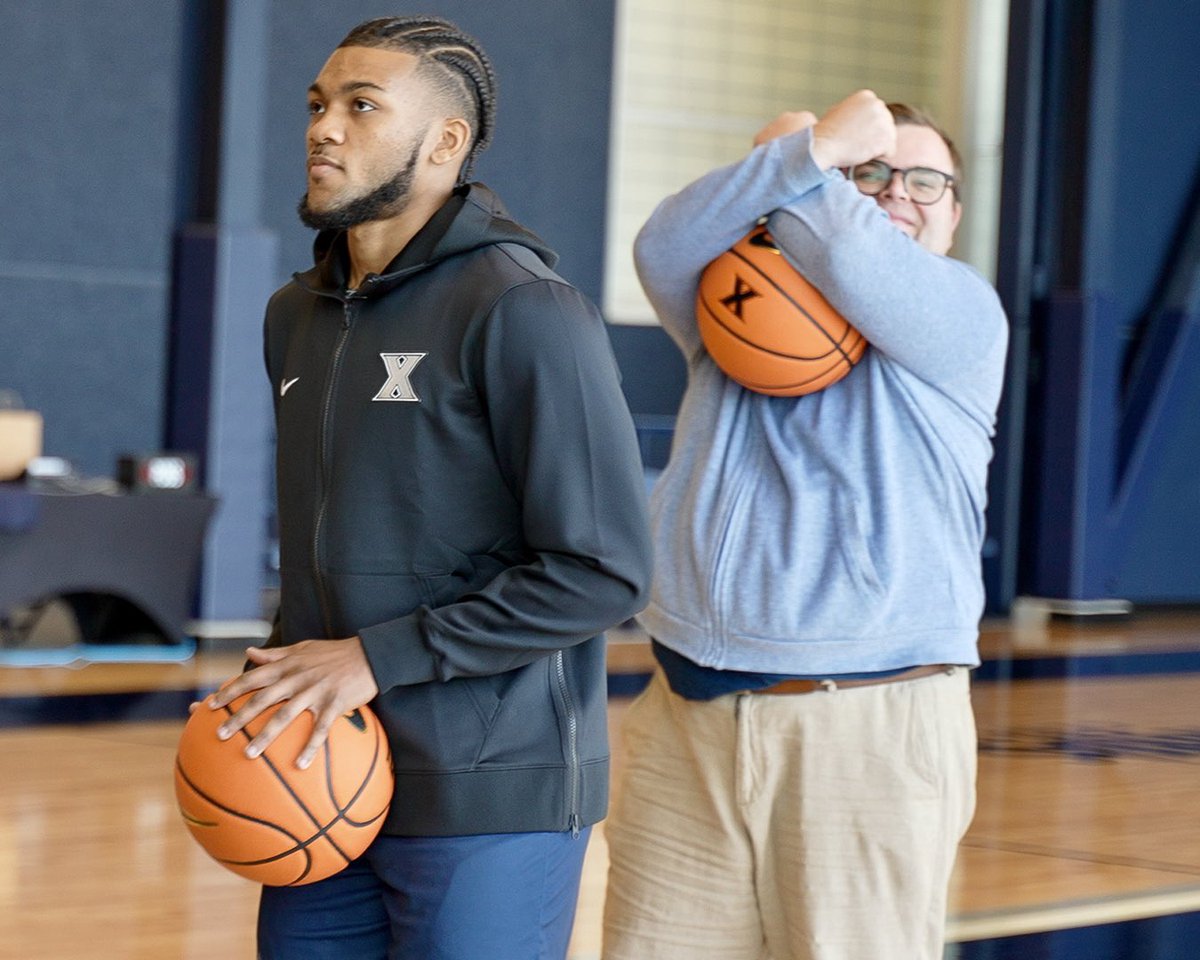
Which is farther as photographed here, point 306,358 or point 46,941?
point 46,941

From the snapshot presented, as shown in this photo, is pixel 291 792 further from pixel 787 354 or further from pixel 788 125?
pixel 788 125

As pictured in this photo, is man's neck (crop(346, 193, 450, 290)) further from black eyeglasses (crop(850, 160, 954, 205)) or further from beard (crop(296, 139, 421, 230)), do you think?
black eyeglasses (crop(850, 160, 954, 205))

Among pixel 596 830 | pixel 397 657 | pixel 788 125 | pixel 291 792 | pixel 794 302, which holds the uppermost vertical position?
pixel 788 125

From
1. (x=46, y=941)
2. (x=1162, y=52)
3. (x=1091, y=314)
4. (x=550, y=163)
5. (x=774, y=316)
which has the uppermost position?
(x=1162, y=52)

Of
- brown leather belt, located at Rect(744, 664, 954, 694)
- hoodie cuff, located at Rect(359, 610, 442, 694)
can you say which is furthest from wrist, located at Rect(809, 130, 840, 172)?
hoodie cuff, located at Rect(359, 610, 442, 694)

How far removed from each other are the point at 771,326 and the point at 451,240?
530 mm

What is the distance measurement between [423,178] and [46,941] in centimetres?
211

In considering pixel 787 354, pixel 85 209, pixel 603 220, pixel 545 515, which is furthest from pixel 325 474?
pixel 603 220

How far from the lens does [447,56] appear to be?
1774 millimetres

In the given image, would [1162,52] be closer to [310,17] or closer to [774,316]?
[310,17]

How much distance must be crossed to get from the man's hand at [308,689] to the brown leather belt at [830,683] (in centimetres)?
64

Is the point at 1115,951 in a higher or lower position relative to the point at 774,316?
lower

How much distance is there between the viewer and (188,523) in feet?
23.7

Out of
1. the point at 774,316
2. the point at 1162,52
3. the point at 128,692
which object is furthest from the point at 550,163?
the point at 774,316
